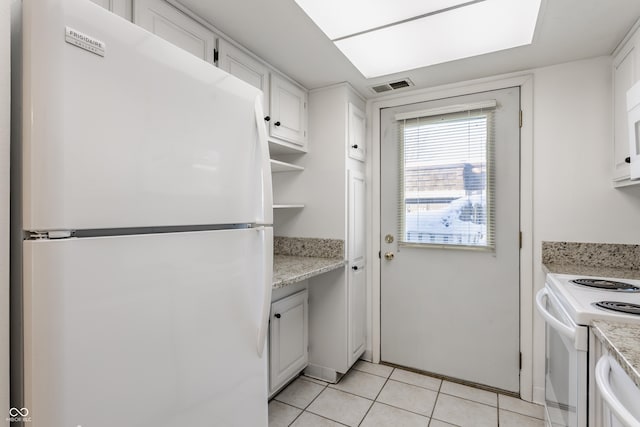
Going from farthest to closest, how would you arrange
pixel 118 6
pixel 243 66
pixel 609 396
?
pixel 243 66 → pixel 118 6 → pixel 609 396

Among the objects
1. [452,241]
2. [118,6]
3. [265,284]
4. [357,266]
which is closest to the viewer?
[265,284]

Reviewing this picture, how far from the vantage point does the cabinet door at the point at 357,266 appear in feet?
7.99

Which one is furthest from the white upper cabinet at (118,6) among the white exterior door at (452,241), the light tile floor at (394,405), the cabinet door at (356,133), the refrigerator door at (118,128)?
the light tile floor at (394,405)

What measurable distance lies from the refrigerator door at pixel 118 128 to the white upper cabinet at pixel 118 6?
0.67m

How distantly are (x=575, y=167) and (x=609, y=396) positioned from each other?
1.75 m

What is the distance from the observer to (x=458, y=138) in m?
2.37

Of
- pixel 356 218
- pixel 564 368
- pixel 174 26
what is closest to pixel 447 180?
pixel 356 218

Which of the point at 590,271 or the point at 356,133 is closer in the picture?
the point at 590,271

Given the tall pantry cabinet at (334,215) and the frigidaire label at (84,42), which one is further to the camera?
the tall pantry cabinet at (334,215)

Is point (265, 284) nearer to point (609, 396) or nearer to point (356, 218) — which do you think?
point (609, 396)

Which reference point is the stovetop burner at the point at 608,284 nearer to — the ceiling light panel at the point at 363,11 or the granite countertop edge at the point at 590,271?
the granite countertop edge at the point at 590,271

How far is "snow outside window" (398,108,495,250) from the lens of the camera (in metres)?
2.30

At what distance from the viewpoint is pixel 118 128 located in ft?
2.31

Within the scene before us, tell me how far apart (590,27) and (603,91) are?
0.50 metres
